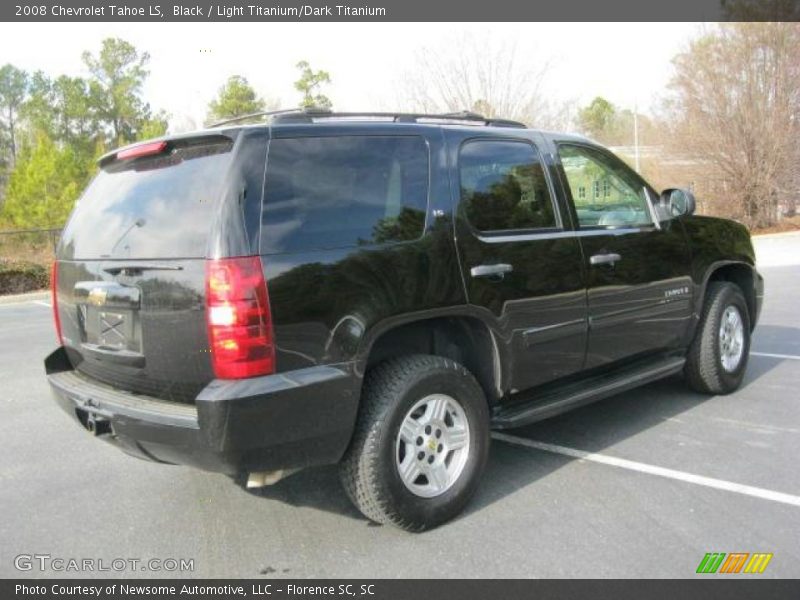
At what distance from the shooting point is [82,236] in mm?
3873

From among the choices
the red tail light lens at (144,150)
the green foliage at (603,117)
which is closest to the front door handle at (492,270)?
the red tail light lens at (144,150)

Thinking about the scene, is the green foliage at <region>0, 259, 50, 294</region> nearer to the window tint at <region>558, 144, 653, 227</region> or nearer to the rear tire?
the window tint at <region>558, 144, 653, 227</region>

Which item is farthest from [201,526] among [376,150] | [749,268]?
[749,268]

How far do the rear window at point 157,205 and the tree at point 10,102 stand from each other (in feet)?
148

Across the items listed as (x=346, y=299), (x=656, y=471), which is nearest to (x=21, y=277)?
(x=346, y=299)

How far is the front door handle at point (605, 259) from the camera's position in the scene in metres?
4.39

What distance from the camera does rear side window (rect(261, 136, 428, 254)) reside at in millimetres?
3143

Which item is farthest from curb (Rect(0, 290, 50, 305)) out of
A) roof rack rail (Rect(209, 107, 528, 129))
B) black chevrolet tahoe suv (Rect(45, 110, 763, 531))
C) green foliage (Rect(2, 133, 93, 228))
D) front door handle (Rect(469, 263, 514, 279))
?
front door handle (Rect(469, 263, 514, 279))

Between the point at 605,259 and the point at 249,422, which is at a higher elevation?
the point at 605,259

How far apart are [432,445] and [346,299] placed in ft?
3.00

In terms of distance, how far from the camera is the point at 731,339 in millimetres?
5719

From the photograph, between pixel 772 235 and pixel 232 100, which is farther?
pixel 232 100

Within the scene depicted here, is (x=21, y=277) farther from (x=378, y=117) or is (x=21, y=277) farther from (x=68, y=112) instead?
(x=68, y=112)

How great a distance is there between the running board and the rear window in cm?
190
